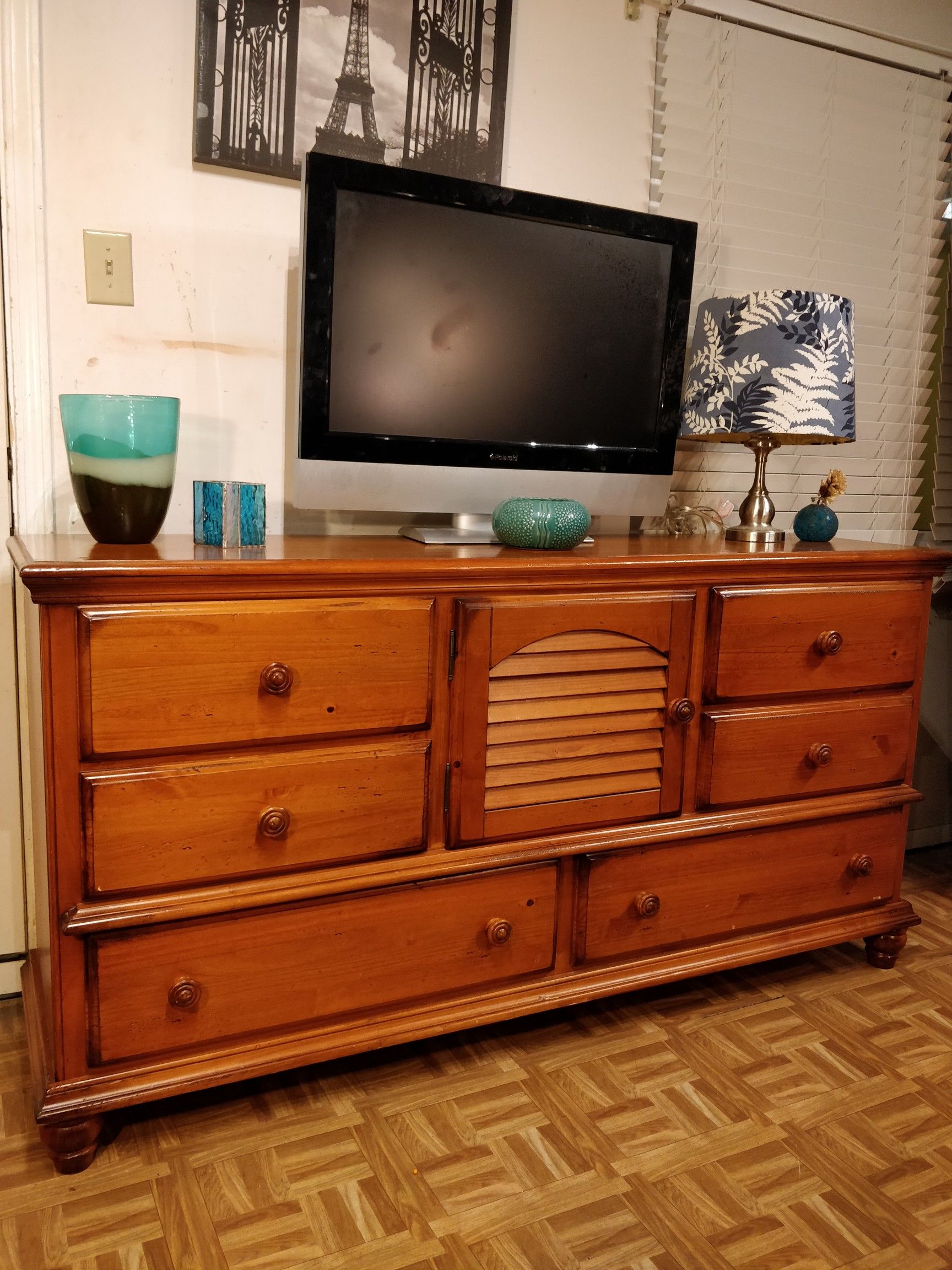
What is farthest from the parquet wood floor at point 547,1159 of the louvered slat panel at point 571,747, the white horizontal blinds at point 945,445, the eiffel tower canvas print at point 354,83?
the eiffel tower canvas print at point 354,83

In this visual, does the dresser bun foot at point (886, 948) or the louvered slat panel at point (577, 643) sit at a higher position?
the louvered slat panel at point (577, 643)

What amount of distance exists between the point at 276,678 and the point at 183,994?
1.54ft

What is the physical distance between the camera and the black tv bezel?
160 cm

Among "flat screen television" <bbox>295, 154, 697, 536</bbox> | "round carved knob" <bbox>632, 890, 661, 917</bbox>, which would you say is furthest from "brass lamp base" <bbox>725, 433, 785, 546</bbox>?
"round carved knob" <bbox>632, 890, 661, 917</bbox>

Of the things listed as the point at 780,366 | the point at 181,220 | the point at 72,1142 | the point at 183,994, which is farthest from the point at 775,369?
the point at 72,1142

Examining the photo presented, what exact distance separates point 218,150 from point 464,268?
0.47m

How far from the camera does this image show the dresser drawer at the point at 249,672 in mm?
1278

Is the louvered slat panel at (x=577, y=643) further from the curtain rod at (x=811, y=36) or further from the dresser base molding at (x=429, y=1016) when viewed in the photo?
the curtain rod at (x=811, y=36)

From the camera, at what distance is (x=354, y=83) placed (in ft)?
5.81

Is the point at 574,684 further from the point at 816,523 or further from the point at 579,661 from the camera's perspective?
the point at 816,523

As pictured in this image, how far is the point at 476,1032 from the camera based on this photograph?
175 centimetres

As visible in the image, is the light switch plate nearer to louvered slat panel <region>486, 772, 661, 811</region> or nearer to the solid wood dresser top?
the solid wood dresser top

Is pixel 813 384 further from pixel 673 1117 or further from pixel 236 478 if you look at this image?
pixel 673 1117

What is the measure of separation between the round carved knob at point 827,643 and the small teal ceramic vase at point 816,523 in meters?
0.28
